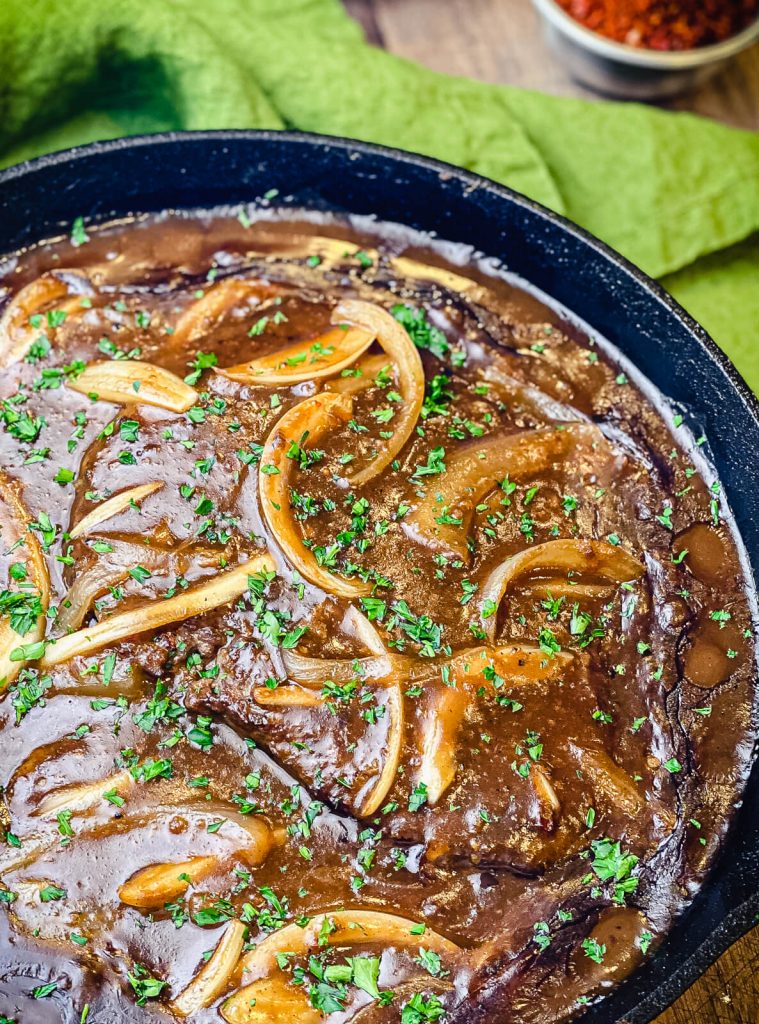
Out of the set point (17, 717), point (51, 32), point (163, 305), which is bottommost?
point (17, 717)

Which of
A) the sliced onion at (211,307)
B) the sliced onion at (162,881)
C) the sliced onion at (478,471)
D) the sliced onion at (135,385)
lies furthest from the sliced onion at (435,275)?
the sliced onion at (162,881)

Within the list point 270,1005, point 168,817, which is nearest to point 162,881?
point 168,817

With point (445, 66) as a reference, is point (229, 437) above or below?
below

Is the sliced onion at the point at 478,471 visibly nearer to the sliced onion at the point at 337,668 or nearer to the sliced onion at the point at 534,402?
the sliced onion at the point at 534,402

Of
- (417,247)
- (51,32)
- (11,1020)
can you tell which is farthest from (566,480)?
(51,32)

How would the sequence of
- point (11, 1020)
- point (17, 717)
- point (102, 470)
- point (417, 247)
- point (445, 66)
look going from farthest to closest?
1. point (445, 66)
2. point (417, 247)
3. point (102, 470)
4. point (17, 717)
5. point (11, 1020)

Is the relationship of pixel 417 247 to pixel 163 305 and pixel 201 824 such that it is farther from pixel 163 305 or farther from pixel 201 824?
pixel 201 824

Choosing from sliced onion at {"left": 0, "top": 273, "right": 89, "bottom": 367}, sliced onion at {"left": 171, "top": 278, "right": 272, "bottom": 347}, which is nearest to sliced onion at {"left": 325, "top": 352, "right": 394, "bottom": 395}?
sliced onion at {"left": 171, "top": 278, "right": 272, "bottom": 347}
